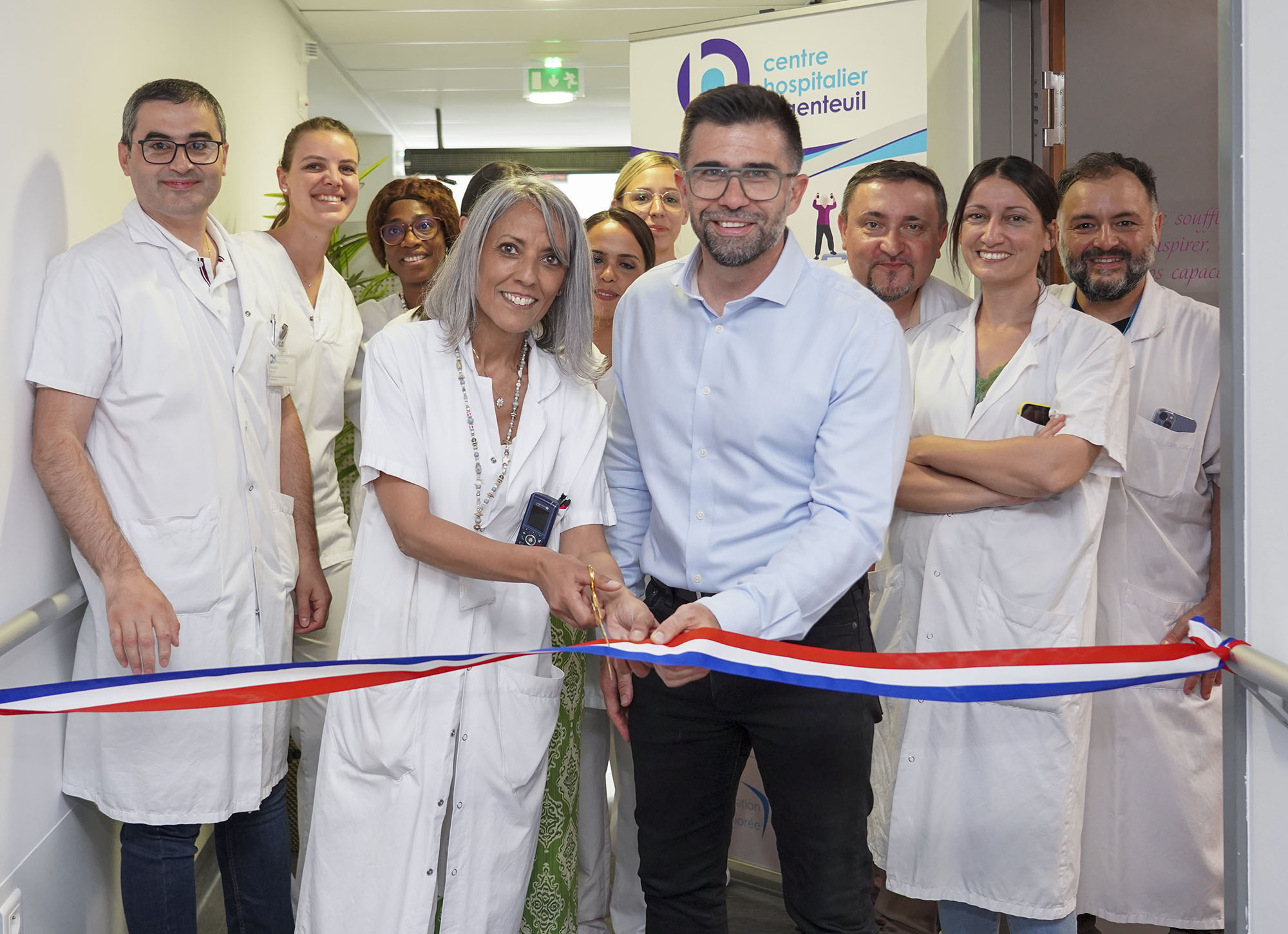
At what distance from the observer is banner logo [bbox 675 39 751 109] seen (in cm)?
422

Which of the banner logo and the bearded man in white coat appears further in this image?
the banner logo

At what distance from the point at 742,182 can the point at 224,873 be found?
1990 mm

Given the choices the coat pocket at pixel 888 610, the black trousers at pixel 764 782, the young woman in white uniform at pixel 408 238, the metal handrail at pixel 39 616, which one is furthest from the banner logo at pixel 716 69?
the metal handrail at pixel 39 616

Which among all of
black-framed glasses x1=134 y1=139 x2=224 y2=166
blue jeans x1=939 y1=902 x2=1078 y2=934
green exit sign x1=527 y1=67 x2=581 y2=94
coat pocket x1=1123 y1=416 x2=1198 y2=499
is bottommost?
blue jeans x1=939 y1=902 x2=1078 y2=934

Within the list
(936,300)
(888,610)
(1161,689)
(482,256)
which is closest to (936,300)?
(936,300)

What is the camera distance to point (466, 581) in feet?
7.44

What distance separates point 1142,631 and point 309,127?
2797 mm

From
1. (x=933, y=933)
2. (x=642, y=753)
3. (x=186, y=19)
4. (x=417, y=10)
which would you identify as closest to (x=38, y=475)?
(x=642, y=753)

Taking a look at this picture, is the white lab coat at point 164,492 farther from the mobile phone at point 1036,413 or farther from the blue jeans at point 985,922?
the mobile phone at point 1036,413

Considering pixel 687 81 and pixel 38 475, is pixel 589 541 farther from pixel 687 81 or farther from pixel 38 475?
pixel 687 81

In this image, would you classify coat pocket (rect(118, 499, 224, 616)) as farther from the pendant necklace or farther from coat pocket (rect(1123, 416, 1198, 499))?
coat pocket (rect(1123, 416, 1198, 499))

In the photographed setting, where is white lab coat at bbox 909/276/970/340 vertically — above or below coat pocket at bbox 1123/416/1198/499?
above

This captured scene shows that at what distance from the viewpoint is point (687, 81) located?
169 inches

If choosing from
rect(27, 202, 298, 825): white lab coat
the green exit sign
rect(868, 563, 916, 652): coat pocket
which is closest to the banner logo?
rect(868, 563, 916, 652): coat pocket
